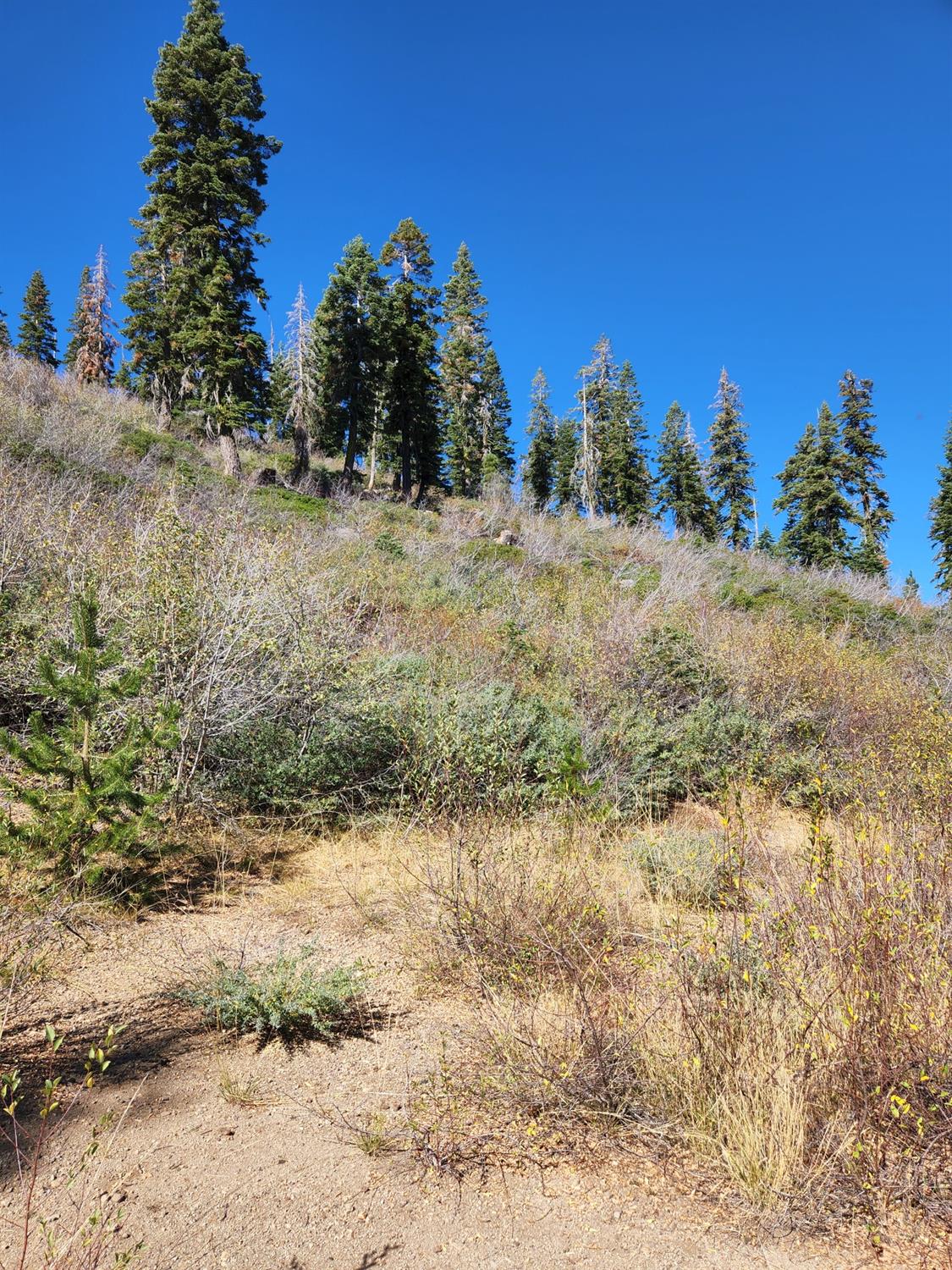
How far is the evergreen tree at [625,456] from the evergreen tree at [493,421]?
A: 724 cm

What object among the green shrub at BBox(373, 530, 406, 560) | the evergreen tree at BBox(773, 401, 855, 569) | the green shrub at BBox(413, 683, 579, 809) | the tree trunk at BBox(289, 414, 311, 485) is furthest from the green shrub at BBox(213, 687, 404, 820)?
the evergreen tree at BBox(773, 401, 855, 569)

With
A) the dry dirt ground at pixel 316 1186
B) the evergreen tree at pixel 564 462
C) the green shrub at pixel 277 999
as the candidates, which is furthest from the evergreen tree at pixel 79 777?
the evergreen tree at pixel 564 462

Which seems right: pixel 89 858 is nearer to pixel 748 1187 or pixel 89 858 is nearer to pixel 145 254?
pixel 748 1187

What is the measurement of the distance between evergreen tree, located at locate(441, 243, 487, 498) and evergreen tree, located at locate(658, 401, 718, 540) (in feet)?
44.8

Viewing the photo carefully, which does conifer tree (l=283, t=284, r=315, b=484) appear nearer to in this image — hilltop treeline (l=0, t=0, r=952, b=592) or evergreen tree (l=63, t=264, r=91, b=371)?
hilltop treeline (l=0, t=0, r=952, b=592)

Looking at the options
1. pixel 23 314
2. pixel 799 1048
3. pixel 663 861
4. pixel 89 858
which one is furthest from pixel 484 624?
pixel 23 314

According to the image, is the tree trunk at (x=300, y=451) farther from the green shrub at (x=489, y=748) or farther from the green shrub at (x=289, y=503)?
the green shrub at (x=489, y=748)

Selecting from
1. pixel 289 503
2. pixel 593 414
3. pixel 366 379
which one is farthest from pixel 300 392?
pixel 593 414

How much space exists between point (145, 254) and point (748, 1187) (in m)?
31.1

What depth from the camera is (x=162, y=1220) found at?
196 cm

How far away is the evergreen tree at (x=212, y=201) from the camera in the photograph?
17.1 metres

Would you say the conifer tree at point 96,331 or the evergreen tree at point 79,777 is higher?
the conifer tree at point 96,331

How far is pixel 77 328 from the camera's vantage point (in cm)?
3734

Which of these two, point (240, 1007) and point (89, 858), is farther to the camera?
point (89, 858)
